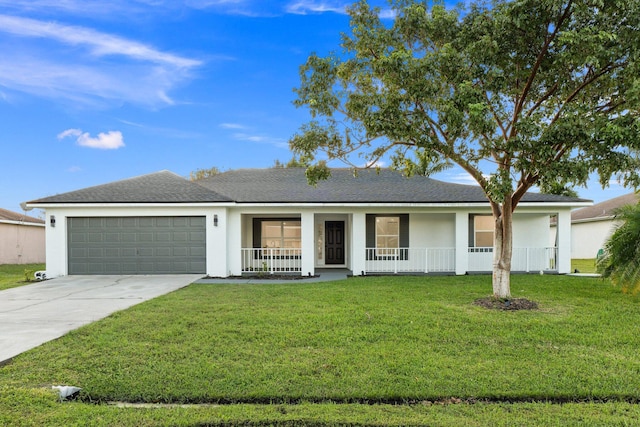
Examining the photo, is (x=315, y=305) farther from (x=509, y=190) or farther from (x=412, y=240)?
(x=412, y=240)

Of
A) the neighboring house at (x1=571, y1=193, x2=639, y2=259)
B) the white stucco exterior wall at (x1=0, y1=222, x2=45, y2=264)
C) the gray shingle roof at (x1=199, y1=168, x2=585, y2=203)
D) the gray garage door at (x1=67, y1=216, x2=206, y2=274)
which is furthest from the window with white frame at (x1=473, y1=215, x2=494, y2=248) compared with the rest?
the white stucco exterior wall at (x1=0, y1=222, x2=45, y2=264)

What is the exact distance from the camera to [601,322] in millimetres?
6426

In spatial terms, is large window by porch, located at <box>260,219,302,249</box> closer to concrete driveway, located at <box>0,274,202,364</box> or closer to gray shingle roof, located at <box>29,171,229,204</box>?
gray shingle roof, located at <box>29,171,229,204</box>

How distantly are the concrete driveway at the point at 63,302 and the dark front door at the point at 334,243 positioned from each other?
5.86 metres

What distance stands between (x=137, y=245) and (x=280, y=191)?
5.52 metres

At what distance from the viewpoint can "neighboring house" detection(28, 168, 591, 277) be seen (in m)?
12.8

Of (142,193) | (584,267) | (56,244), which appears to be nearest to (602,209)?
(584,267)

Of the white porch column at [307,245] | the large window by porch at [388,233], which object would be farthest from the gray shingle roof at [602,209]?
the white porch column at [307,245]

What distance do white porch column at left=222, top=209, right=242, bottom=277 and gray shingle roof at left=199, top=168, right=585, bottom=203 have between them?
2.42ft

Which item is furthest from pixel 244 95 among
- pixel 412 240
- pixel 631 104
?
pixel 631 104

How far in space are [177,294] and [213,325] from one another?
3.54 m

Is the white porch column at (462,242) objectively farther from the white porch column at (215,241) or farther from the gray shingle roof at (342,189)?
the white porch column at (215,241)

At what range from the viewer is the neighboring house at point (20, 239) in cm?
2030

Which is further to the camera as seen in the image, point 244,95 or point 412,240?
point 244,95
